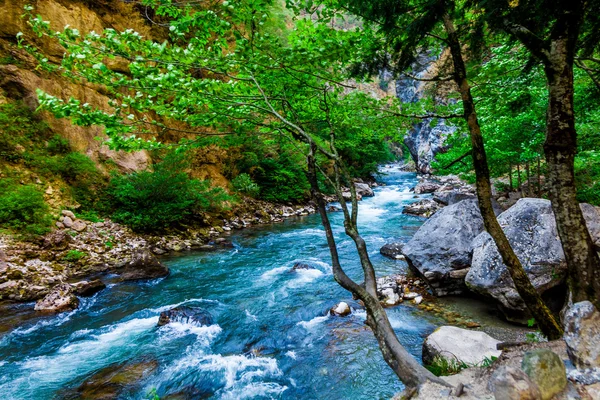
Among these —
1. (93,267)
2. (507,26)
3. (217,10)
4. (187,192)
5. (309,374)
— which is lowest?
(309,374)

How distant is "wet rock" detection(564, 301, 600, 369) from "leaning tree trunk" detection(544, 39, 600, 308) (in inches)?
15.8

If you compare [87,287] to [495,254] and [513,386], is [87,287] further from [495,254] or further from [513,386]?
[495,254]

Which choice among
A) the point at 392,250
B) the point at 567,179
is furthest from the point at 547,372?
the point at 392,250

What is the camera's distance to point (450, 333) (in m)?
4.39

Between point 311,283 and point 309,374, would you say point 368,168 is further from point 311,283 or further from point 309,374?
point 309,374

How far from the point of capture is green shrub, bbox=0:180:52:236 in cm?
833

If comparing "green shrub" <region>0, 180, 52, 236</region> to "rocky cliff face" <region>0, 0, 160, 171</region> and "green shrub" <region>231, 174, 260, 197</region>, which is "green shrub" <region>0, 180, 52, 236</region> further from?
"green shrub" <region>231, 174, 260, 197</region>

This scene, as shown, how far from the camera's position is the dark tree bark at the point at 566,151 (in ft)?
8.23

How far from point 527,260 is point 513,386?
14.0ft

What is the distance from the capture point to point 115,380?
469 centimetres

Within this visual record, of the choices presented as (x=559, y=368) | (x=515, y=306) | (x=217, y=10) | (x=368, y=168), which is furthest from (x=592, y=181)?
(x=368, y=168)

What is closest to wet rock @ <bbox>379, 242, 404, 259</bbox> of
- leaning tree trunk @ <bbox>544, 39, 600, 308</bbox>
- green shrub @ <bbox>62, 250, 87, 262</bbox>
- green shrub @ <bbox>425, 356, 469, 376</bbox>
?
green shrub @ <bbox>425, 356, 469, 376</bbox>

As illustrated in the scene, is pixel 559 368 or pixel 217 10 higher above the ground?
pixel 217 10

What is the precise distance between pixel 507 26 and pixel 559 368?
301 centimetres
